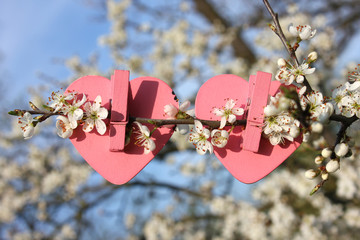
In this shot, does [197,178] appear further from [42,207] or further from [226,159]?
[226,159]

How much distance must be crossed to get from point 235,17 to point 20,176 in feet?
13.6

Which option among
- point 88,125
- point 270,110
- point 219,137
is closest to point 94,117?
point 88,125

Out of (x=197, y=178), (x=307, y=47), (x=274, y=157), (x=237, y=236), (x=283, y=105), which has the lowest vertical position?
(x=237, y=236)

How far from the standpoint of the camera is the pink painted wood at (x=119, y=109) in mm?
793

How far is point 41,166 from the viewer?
396 centimetres

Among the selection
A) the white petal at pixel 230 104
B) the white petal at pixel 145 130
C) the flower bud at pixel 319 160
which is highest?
the white petal at pixel 145 130

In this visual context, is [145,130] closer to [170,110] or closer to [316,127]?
[170,110]

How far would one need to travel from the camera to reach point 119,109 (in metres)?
0.79

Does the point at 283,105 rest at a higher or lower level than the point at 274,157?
higher

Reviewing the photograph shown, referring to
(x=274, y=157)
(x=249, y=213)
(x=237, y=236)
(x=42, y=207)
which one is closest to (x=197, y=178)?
(x=237, y=236)

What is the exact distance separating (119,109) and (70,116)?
0.45ft

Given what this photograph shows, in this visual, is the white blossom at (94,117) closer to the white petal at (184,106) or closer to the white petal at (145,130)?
the white petal at (145,130)

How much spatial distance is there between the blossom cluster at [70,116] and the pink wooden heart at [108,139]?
39mm

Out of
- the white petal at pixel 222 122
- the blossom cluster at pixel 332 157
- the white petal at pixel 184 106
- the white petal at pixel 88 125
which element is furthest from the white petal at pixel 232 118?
the white petal at pixel 88 125
